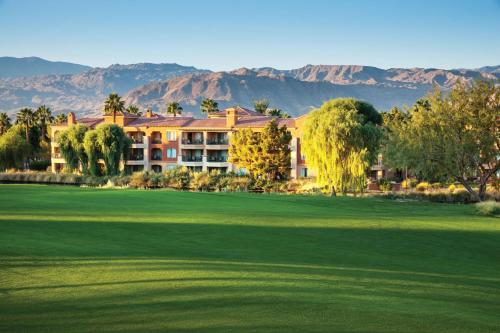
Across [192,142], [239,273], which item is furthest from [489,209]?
[192,142]

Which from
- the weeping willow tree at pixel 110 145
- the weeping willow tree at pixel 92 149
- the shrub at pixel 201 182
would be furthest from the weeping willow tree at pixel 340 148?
the weeping willow tree at pixel 92 149

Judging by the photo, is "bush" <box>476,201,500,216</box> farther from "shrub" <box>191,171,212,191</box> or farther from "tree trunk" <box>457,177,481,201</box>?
"shrub" <box>191,171,212,191</box>

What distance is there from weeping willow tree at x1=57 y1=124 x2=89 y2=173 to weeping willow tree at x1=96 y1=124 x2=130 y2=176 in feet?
10.5

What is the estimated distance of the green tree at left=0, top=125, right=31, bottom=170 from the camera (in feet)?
341

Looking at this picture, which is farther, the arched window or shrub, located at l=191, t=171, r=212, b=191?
the arched window

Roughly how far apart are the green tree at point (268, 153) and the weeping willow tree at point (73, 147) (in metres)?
21.0

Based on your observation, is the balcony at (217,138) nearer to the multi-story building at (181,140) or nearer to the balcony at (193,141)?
the multi-story building at (181,140)

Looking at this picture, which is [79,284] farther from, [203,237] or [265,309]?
[203,237]

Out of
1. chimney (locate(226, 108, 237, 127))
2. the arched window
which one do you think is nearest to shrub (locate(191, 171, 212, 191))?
chimney (locate(226, 108, 237, 127))

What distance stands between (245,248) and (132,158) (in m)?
87.5

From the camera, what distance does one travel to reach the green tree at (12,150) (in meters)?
104

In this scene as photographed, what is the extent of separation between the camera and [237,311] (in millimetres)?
11070

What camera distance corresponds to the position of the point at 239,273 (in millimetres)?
14719

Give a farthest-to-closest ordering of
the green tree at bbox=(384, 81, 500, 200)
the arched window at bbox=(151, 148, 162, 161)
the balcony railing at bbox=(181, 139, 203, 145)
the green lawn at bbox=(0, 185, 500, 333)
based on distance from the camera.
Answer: the arched window at bbox=(151, 148, 162, 161), the balcony railing at bbox=(181, 139, 203, 145), the green tree at bbox=(384, 81, 500, 200), the green lawn at bbox=(0, 185, 500, 333)
